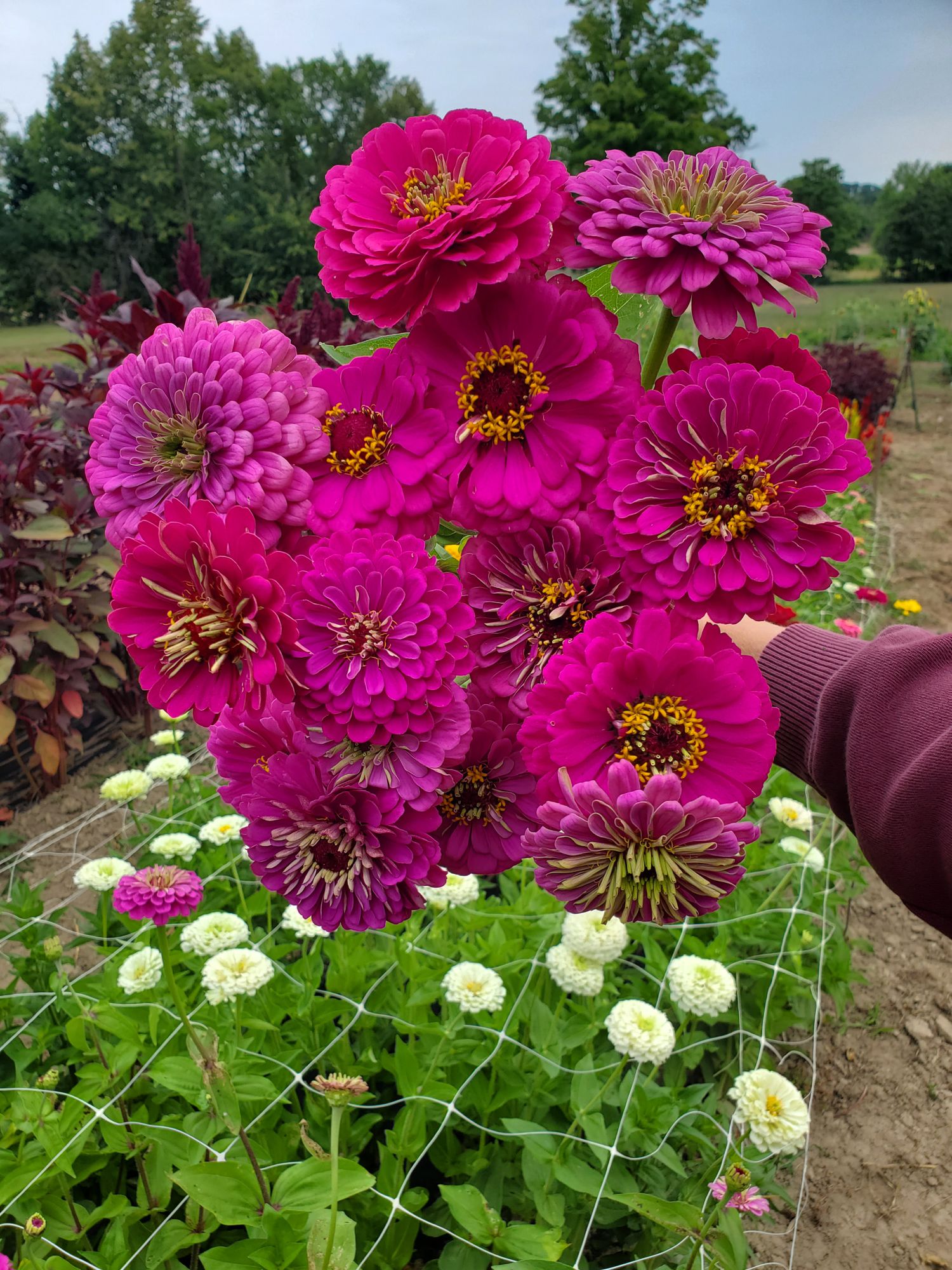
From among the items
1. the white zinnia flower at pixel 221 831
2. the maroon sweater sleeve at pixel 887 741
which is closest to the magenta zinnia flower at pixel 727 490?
the maroon sweater sleeve at pixel 887 741

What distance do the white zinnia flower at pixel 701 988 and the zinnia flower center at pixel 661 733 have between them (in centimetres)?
102

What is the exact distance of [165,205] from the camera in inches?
998

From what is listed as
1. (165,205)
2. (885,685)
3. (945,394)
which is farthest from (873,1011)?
(165,205)

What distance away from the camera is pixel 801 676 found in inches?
34.7

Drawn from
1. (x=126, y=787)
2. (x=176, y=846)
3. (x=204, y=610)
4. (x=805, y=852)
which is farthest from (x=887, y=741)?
(x=126, y=787)

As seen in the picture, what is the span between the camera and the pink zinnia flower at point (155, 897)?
1096 mm

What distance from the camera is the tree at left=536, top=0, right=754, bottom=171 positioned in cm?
2392

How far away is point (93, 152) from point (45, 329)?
7.64 metres

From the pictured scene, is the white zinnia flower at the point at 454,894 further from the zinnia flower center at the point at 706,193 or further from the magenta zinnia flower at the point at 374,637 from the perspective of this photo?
the zinnia flower center at the point at 706,193

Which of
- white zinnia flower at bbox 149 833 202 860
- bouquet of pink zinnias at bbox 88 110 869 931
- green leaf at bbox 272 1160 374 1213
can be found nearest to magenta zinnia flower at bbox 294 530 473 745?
bouquet of pink zinnias at bbox 88 110 869 931

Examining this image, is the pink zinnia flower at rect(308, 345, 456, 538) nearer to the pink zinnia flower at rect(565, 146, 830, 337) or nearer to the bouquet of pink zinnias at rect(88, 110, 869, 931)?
the bouquet of pink zinnias at rect(88, 110, 869, 931)

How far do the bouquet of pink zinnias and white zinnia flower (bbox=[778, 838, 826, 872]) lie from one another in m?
1.44

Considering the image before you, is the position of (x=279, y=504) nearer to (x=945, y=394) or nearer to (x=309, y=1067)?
(x=309, y=1067)

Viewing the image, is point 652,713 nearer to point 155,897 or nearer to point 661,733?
point 661,733
